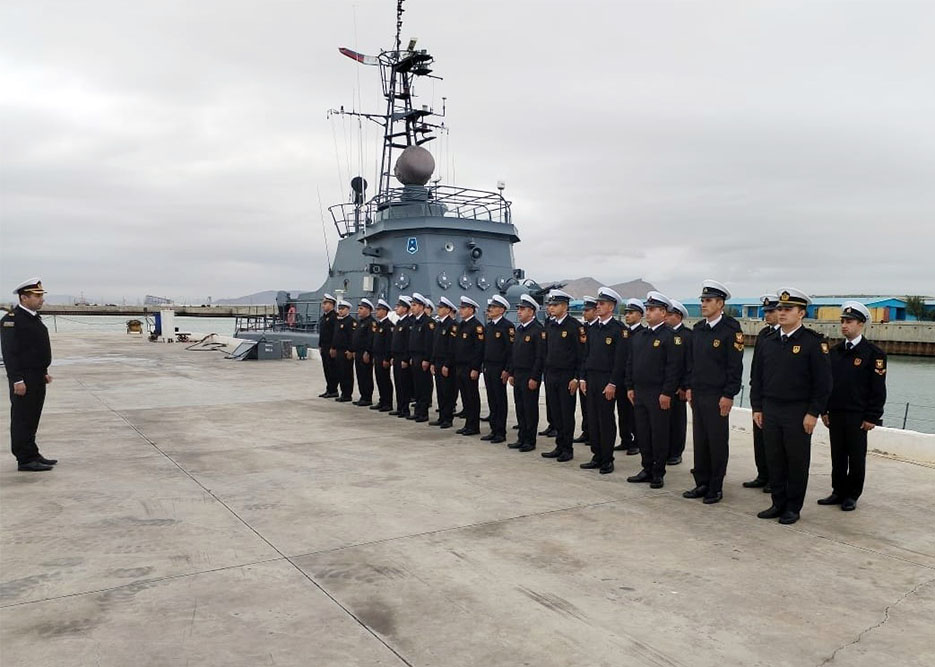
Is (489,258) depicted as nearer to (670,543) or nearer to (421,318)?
(421,318)

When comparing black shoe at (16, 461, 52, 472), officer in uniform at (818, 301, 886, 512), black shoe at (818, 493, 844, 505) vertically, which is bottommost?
black shoe at (818, 493, 844, 505)

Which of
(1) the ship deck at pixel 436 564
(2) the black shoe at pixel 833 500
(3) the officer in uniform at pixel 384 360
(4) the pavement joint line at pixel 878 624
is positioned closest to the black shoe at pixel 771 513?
(1) the ship deck at pixel 436 564

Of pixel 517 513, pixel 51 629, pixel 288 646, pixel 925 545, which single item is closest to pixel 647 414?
pixel 517 513

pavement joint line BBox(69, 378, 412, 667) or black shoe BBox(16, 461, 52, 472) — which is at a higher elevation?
black shoe BBox(16, 461, 52, 472)

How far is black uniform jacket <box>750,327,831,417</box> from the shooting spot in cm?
467

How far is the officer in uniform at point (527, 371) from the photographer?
23.5 ft

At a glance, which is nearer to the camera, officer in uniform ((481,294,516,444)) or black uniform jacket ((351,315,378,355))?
officer in uniform ((481,294,516,444))

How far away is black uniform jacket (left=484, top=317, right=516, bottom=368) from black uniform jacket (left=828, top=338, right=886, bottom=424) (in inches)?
139

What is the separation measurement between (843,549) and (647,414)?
6.81ft

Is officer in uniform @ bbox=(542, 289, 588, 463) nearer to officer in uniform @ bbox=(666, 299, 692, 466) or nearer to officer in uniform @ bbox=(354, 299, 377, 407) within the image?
officer in uniform @ bbox=(666, 299, 692, 466)

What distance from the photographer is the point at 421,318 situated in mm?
9312

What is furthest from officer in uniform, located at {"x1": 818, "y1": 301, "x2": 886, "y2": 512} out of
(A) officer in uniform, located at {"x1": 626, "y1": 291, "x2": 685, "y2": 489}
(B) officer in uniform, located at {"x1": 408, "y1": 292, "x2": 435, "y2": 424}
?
(B) officer in uniform, located at {"x1": 408, "y1": 292, "x2": 435, "y2": 424}

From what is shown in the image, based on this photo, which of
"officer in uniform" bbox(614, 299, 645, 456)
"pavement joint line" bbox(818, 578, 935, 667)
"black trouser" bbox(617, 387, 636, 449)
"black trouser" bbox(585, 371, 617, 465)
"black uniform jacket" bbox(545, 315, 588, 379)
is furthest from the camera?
"black trouser" bbox(617, 387, 636, 449)

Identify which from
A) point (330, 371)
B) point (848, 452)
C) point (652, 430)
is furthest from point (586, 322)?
point (330, 371)
